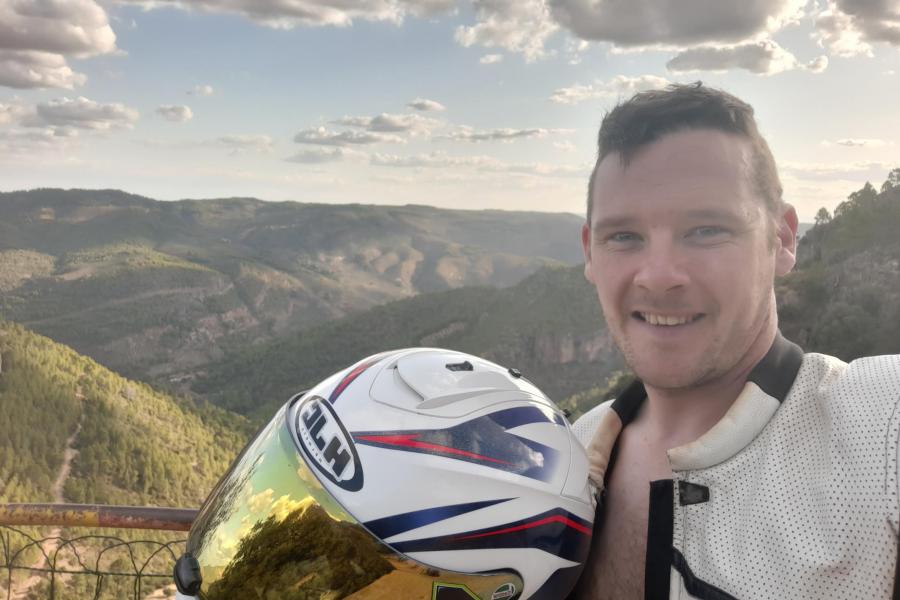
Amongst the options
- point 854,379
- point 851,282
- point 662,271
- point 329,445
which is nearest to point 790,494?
point 854,379

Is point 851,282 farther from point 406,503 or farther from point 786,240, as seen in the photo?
point 406,503

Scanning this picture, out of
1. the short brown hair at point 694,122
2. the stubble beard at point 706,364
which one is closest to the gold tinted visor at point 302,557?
the stubble beard at point 706,364

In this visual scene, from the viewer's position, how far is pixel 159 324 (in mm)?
158500

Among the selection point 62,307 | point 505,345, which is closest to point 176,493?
point 505,345

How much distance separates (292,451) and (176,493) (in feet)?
193

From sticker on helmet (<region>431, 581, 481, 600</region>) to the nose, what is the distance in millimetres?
1286

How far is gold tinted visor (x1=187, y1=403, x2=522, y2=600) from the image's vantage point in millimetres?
2119

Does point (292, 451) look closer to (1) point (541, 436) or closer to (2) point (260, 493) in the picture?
(2) point (260, 493)

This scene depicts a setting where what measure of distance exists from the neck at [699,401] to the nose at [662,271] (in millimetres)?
452

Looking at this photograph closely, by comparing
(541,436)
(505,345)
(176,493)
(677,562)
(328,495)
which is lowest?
(176,493)

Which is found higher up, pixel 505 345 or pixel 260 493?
pixel 260 493

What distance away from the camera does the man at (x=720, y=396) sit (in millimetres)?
1794

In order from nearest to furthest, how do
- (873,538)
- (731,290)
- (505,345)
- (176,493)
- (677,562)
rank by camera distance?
(873,538), (677,562), (731,290), (176,493), (505,345)

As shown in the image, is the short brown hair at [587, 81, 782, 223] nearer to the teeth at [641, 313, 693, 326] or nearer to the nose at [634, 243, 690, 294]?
the nose at [634, 243, 690, 294]
